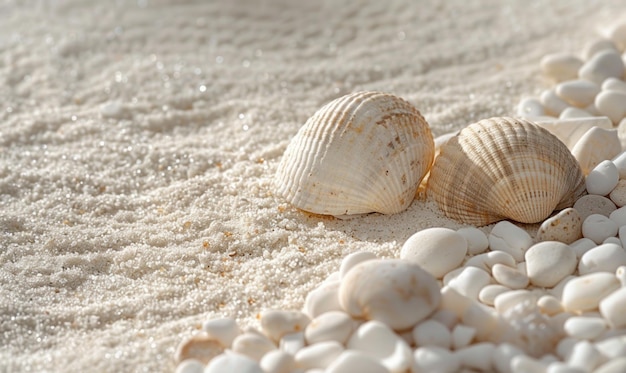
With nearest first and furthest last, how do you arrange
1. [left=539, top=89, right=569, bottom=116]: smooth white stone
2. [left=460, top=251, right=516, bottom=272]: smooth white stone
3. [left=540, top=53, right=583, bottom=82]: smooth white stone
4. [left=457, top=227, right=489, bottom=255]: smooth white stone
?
[left=460, top=251, right=516, bottom=272]: smooth white stone
[left=457, top=227, right=489, bottom=255]: smooth white stone
[left=539, top=89, right=569, bottom=116]: smooth white stone
[left=540, top=53, right=583, bottom=82]: smooth white stone

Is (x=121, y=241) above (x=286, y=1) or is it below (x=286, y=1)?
below

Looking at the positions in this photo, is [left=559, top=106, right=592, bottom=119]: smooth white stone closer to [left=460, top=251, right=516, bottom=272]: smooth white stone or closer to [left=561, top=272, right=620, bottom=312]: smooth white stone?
[left=460, top=251, right=516, bottom=272]: smooth white stone

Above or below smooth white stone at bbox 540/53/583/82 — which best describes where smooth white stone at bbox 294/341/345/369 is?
below

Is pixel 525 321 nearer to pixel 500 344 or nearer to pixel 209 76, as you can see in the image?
Result: pixel 500 344

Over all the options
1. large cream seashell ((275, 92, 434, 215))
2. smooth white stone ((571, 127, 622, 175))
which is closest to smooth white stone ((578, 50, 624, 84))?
smooth white stone ((571, 127, 622, 175))

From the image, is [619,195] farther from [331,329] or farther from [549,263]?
[331,329]

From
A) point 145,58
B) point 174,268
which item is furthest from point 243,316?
point 145,58
